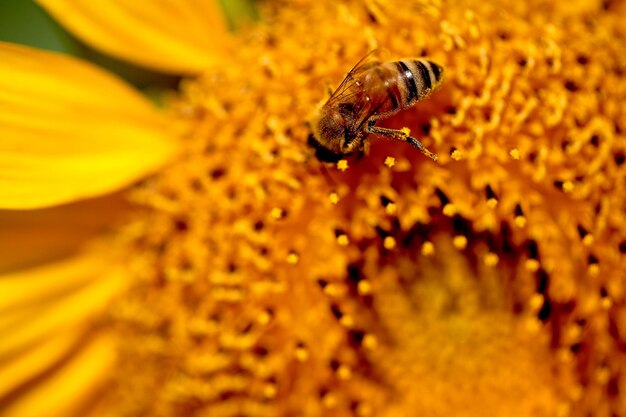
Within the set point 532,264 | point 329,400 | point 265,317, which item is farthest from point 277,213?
point 532,264

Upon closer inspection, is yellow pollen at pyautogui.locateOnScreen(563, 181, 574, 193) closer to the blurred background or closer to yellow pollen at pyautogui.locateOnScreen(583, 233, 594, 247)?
yellow pollen at pyautogui.locateOnScreen(583, 233, 594, 247)

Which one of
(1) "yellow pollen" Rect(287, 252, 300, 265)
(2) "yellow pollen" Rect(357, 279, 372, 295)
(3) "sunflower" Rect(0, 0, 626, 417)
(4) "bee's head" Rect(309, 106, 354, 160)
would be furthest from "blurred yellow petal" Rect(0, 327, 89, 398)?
(4) "bee's head" Rect(309, 106, 354, 160)

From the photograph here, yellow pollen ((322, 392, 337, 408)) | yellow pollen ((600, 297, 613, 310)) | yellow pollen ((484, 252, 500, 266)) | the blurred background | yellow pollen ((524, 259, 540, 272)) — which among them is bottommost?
yellow pollen ((600, 297, 613, 310))

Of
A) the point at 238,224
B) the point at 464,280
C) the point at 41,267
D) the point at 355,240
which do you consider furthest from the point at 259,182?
the point at 41,267

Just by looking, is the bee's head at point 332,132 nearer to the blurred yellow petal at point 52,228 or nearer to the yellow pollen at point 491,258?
the yellow pollen at point 491,258

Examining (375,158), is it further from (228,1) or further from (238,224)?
(228,1)

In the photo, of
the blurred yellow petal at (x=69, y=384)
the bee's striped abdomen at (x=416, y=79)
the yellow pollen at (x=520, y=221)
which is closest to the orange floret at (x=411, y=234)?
the yellow pollen at (x=520, y=221)

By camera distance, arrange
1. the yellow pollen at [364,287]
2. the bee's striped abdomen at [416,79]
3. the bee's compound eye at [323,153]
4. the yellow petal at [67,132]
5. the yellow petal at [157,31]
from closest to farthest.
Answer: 1. the bee's striped abdomen at [416,79]
2. the bee's compound eye at [323,153]
3. the yellow pollen at [364,287]
4. the yellow petal at [67,132]
5. the yellow petal at [157,31]
